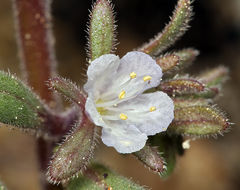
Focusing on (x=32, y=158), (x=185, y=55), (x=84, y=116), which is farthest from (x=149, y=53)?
(x=32, y=158)

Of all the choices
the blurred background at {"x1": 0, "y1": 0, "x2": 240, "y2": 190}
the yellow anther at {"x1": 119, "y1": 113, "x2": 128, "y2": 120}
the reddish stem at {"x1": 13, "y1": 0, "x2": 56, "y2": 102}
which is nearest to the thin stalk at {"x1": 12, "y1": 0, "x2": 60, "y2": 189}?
the reddish stem at {"x1": 13, "y1": 0, "x2": 56, "y2": 102}

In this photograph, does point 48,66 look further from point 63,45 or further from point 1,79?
point 63,45

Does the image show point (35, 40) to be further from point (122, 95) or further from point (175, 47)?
point (175, 47)

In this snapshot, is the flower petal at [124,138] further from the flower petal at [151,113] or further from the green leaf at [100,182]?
the green leaf at [100,182]

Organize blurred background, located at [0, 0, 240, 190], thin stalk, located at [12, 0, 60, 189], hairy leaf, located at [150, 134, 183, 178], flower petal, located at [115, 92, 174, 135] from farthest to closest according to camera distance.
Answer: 1. blurred background, located at [0, 0, 240, 190]
2. thin stalk, located at [12, 0, 60, 189]
3. hairy leaf, located at [150, 134, 183, 178]
4. flower petal, located at [115, 92, 174, 135]

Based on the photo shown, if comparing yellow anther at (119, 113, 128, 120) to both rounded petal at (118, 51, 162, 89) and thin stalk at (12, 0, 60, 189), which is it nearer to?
rounded petal at (118, 51, 162, 89)

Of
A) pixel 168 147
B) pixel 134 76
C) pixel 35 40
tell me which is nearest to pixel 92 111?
pixel 134 76
